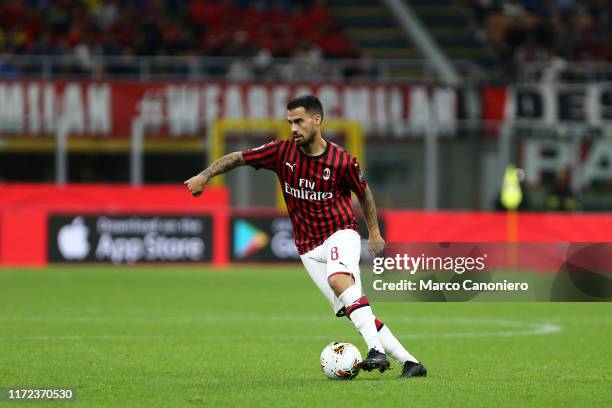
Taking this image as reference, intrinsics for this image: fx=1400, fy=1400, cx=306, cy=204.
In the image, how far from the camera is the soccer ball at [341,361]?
31.6 feet

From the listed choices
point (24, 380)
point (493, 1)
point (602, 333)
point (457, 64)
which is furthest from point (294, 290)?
point (493, 1)

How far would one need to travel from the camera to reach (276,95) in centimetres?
2955

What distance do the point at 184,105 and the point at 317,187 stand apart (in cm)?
1967

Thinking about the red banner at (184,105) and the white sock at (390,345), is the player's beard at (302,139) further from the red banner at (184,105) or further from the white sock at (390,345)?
the red banner at (184,105)

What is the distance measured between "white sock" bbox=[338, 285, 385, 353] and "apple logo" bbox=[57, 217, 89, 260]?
52.4ft

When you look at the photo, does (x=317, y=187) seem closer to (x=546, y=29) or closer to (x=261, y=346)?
(x=261, y=346)

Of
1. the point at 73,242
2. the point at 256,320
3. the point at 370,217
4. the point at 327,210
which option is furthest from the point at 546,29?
the point at 327,210

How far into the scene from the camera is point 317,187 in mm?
9664

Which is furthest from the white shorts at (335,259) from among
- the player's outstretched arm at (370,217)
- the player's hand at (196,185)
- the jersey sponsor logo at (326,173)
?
the player's hand at (196,185)

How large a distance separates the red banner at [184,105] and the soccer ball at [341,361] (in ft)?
61.9

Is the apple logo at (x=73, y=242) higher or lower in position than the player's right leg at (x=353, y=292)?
lower

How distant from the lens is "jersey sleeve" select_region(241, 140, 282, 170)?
9.82 meters

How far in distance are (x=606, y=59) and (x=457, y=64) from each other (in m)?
3.62

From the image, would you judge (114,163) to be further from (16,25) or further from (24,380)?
(24,380)
